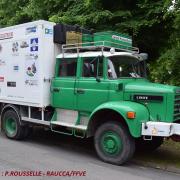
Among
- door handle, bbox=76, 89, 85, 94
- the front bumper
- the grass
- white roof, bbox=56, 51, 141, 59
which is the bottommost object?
the grass

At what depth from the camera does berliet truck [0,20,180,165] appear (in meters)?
7.89

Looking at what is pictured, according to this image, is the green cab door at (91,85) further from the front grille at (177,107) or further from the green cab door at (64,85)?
the front grille at (177,107)

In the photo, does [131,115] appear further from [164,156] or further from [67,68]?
[67,68]

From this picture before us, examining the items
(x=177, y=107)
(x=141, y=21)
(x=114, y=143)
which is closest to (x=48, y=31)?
(x=114, y=143)

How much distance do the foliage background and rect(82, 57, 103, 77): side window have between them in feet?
9.85

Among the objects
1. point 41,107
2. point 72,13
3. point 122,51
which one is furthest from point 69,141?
point 72,13

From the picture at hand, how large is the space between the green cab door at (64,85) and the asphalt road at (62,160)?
3.88ft

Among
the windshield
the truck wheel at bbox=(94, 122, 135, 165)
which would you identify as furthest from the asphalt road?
the windshield

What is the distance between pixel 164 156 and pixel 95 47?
10.1 ft

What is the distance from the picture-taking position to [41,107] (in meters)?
9.52

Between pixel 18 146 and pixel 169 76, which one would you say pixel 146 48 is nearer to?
pixel 169 76

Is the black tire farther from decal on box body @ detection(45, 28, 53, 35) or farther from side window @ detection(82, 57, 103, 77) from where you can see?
decal on box body @ detection(45, 28, 53, 35)

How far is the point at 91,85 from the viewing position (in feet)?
28.3

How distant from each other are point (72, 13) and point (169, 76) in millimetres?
4281
